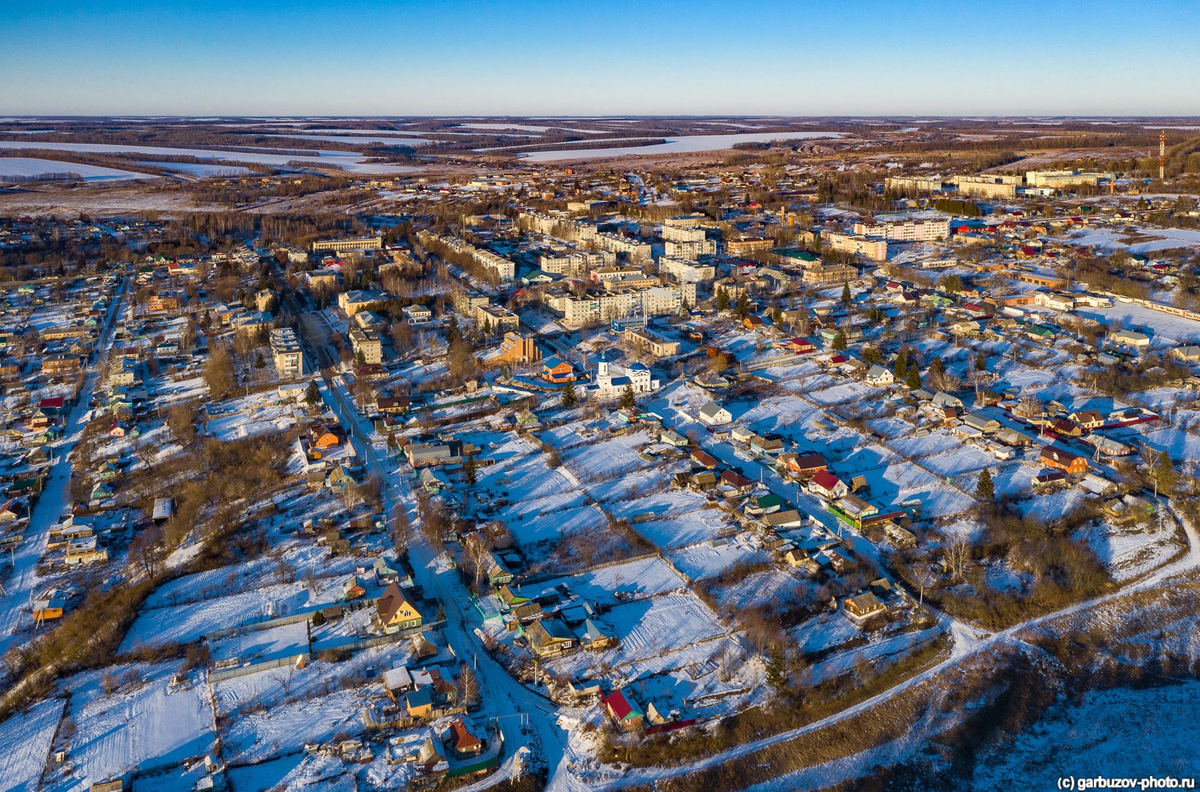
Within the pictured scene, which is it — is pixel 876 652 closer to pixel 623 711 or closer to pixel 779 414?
pixel 623 711

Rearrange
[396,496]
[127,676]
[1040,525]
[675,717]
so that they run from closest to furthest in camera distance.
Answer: [675,717] → [127,676] → [1040,525] → [396,496]

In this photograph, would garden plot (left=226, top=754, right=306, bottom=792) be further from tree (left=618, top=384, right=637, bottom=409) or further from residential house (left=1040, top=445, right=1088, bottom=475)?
residential house (left=1040, top=445, right=1088, bottom=475)

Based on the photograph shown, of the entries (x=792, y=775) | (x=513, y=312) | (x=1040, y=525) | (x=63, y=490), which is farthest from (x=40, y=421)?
(x=1040, y=525)

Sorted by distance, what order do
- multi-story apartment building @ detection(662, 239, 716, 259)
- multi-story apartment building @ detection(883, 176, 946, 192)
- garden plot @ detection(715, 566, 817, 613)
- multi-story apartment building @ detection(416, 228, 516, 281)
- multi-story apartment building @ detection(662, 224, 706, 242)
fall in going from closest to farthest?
garden plot @ detection(715, 566, 817, 613) → multi-story apartment building @ detection(416, 228, 516, 281) → multi-story apartment building @ detection(662, 239, 716, 259) → multi-story apartment building @ detection(662, 224, 706, 242) → multi-story apartment building @ detection(883, 176, 946, 192)

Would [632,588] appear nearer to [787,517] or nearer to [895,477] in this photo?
[787,517]

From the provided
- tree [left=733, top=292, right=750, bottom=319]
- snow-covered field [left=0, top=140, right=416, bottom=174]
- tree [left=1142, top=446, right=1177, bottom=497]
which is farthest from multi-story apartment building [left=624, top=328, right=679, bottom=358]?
snow-covered field [left=0, top=140, right=416, bottom=174]

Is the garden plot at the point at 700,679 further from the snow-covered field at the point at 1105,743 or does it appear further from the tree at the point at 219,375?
the tree at the point at 219,375

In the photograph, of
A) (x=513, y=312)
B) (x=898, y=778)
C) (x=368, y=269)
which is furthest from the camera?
(x=368, y=269)
